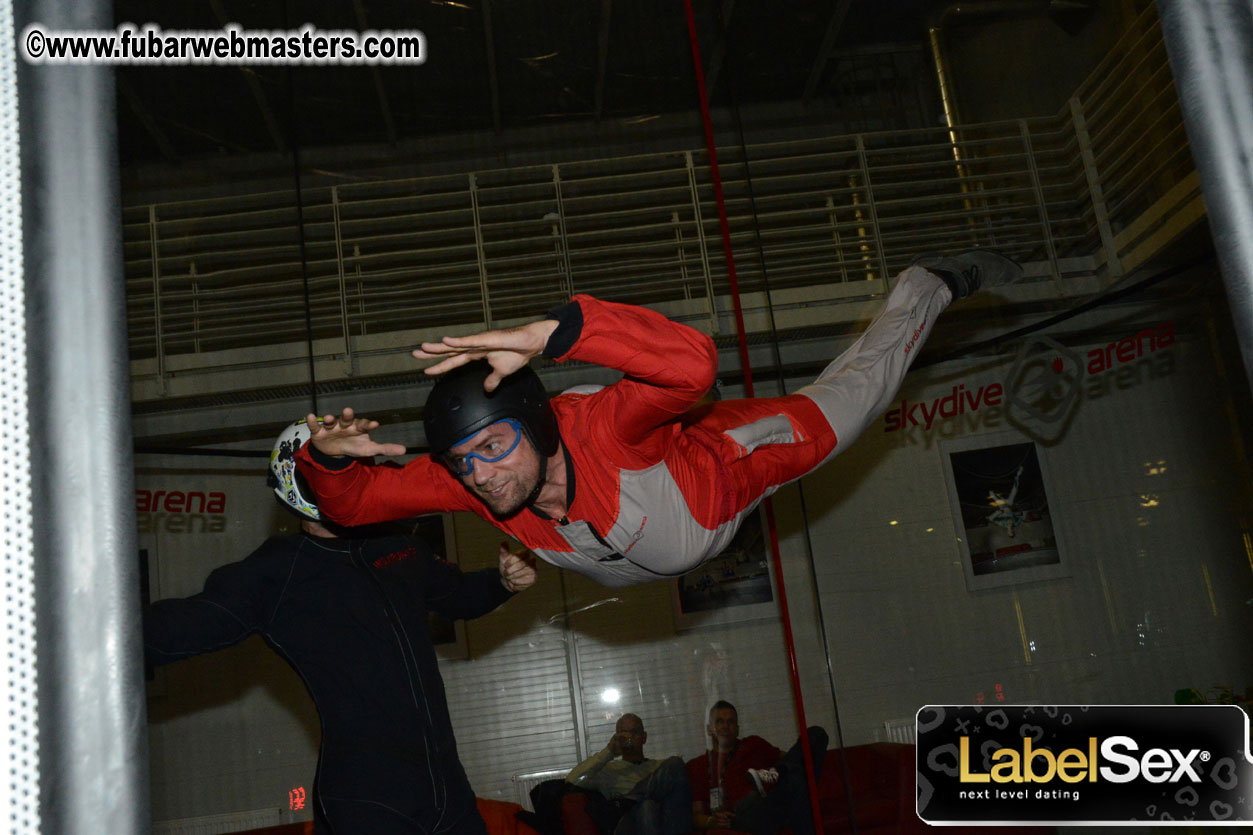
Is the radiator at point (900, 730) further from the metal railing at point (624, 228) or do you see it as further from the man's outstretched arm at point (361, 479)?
the man's outstretched arm at point (361, 479)

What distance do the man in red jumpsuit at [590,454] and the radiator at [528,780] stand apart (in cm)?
179

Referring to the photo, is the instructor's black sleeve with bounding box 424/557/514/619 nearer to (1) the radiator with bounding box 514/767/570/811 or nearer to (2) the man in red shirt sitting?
(1) the radiator with bounding box 514/767/570/811

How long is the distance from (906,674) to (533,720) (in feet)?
5.24

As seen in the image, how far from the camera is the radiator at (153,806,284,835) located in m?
3.59

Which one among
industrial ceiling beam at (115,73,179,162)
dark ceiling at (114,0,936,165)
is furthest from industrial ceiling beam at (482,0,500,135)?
industrial ceiling beam at (115,73,179,162)

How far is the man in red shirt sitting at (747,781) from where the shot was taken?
3719 millimetres

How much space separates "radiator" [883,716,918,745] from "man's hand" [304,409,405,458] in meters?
2.89

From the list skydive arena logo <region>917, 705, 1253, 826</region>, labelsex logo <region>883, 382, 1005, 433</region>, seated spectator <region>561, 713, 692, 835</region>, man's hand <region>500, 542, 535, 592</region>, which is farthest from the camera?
labelsex logo <region>883, 382, 1005, 433</region>

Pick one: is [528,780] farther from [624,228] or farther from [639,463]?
[624,228]

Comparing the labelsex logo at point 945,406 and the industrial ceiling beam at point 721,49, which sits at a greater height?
the industrial ceiling beam at point 721,49

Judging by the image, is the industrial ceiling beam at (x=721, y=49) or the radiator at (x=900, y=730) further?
the industrial ceiling beam at (x=721, y=49)

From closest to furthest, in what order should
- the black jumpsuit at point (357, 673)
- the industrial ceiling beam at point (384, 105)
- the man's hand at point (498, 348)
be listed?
the man's hand at point (498, 348) < the black jumpsuit at point (357, 673) < the industrial ceiling beam at point (384, 105)

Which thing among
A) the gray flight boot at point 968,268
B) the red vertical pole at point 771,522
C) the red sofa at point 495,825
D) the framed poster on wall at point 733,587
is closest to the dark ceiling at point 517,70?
the red vertical pole at point 771,522

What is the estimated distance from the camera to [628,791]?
3.80 metres
